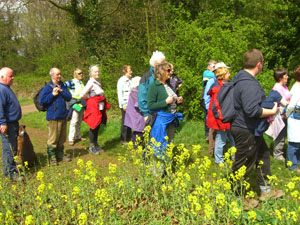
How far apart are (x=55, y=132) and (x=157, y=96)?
270 cm

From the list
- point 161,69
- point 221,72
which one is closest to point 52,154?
point 161,69

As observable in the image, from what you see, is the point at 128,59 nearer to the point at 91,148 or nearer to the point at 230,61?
the point at 230,61

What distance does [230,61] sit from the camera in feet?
28.6

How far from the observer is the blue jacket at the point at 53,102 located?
564cm

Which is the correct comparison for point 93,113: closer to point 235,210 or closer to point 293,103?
point 293,103

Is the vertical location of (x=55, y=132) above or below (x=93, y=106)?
below

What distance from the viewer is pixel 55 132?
5.89 m

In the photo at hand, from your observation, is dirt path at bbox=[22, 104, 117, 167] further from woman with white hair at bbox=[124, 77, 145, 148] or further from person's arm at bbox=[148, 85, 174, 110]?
person's arm at bbox=[148, 85, 174, 110]

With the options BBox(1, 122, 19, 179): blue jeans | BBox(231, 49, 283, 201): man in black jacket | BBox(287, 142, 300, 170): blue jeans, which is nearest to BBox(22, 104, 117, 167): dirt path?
BBox(1, 122, 19, 179): blue jeans

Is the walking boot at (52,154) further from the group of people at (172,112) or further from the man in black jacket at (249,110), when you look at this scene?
the man in black jacket at (249,110)

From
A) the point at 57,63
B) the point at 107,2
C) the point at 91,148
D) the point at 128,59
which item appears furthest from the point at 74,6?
the point at 91,148

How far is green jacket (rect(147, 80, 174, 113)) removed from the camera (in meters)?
4.43

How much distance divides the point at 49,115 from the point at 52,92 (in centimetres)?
50

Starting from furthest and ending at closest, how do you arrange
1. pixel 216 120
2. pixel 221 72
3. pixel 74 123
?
pixel 74 123 < pixel 216 120 < pixel 221 72
